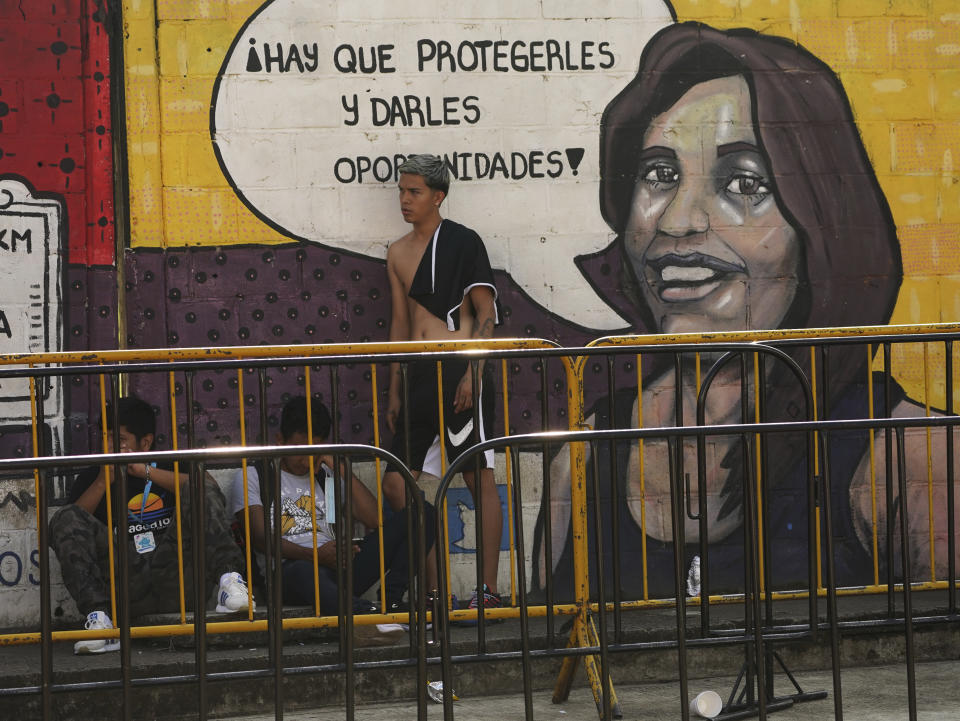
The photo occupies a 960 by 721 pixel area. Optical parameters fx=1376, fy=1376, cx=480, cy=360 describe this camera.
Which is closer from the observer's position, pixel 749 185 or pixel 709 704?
pixel 709 704

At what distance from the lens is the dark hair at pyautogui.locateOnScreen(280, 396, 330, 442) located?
6938mm

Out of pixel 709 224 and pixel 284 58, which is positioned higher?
pixel 284 58

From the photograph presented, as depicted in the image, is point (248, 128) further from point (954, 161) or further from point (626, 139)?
point (954, 161)

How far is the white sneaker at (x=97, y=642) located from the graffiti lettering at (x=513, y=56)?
11.1 feet

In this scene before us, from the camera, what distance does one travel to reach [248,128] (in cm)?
746

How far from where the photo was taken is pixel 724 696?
6.25 meters

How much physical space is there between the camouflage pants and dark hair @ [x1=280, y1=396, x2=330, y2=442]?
61cm

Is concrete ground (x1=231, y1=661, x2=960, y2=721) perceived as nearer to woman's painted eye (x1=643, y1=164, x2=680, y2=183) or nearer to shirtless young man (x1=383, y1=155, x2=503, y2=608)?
shirtless young man (x1=383, y1=155, x2=503, y2=608)

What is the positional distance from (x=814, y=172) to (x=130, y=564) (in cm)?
439

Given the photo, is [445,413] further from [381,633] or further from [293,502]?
[381,633]

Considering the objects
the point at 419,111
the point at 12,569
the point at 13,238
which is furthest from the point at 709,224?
the point at 12,569

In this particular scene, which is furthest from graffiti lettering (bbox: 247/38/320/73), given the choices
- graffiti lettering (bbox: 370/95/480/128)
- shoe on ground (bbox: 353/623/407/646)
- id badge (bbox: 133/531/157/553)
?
shoe on ground (bbox: 353/623/407/646)

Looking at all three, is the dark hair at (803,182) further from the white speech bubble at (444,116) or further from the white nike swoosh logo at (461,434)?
the white nike swoosh logo at (461,434)

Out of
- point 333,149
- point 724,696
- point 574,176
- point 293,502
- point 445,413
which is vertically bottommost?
point 724,696
